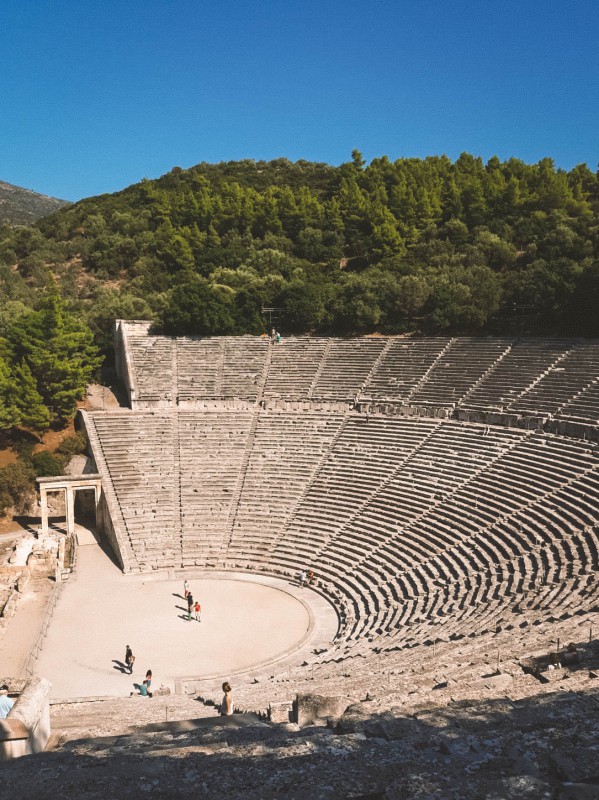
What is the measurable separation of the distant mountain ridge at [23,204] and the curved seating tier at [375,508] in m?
83.4

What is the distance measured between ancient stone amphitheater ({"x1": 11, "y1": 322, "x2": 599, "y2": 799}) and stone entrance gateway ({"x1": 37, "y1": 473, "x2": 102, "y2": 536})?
733 mm

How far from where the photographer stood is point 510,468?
22.3 m

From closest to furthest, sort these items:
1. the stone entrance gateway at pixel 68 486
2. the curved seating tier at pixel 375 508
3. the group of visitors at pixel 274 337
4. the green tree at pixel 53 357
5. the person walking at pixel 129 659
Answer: the person walking at pixel 129 659 < the curved seating tier at pixel 375 508 < the stone entrance gateway at pixel 68 486 < the green tree at pixel 53 357 < the group of visitors at pixel 274 337

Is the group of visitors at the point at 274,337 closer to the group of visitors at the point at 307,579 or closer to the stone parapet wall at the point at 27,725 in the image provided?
the group of visitors at the point at 307,579

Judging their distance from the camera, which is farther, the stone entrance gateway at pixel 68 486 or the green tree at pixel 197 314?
the green tree at pixel 197 314

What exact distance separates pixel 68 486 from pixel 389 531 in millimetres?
13109

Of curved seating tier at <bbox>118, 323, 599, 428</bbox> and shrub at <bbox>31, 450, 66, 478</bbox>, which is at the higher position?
curved seating tier at <bbox>118, 323, 599, 428</bbox>

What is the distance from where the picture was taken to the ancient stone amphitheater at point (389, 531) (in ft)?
13.8

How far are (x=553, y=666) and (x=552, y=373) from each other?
65.0 feet

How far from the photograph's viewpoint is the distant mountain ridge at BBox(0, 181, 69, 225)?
103700mm

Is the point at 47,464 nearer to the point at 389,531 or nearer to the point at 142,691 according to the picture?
the point at 389,531

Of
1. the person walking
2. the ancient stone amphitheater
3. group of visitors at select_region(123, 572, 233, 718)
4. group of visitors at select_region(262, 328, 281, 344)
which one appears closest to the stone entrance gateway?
the ancient stone amphitheater

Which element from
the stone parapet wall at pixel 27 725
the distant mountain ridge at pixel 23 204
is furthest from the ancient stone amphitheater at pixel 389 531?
the distant mountain ridge at pixel 23 204

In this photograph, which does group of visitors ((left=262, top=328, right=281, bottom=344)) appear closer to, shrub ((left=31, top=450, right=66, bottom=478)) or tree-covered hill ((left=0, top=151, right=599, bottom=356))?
tree-covered hill ((left=0, top=151, right=599, bottom=356))
